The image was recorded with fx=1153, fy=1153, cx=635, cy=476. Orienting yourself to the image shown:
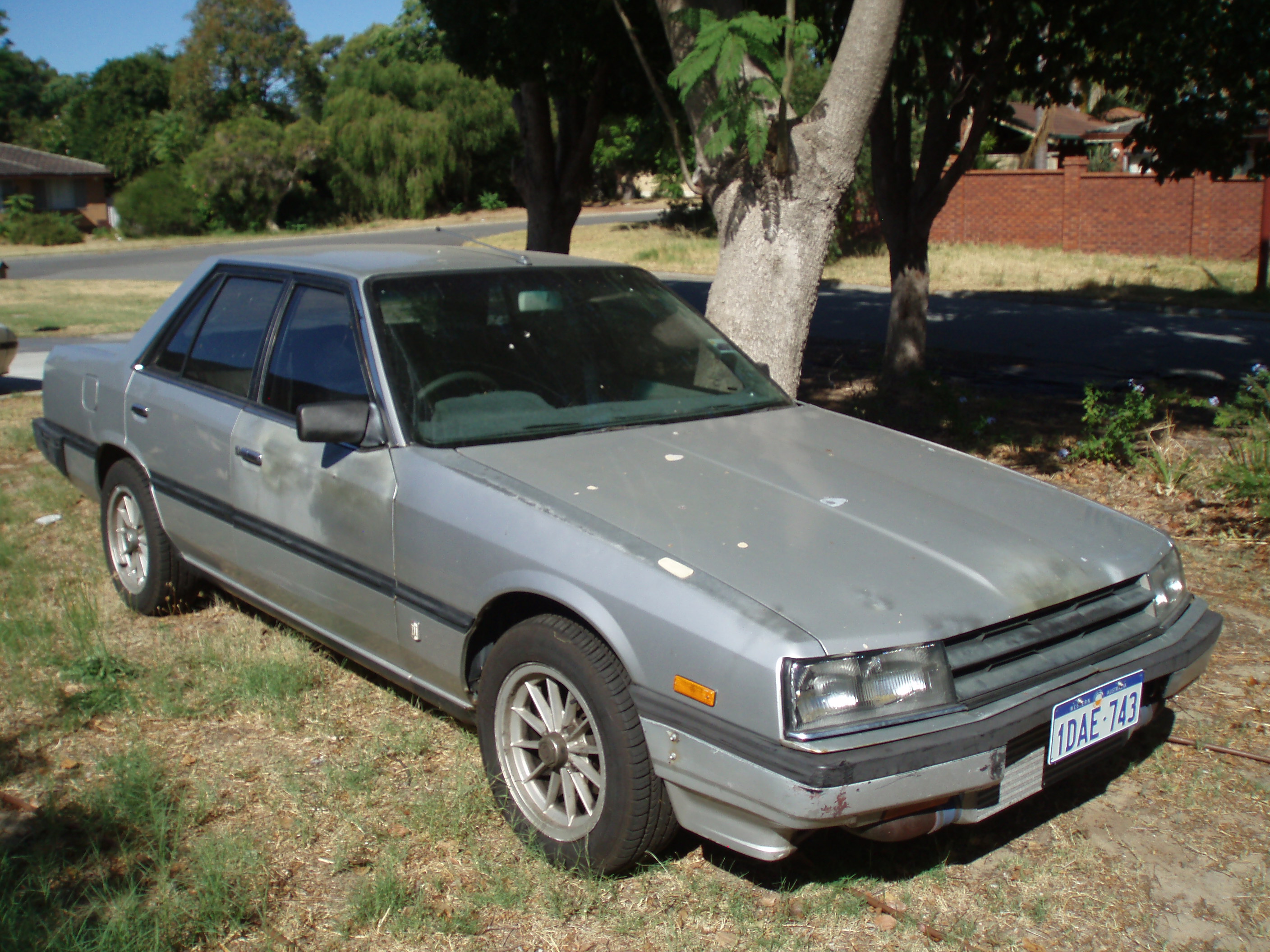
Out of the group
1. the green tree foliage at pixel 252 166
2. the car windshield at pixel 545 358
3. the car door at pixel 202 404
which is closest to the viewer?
the car windshield at pixel 545 358

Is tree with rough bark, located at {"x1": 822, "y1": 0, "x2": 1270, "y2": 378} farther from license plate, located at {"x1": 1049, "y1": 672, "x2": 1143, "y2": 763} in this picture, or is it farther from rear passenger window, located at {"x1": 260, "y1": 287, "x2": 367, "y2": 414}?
license plate, located at {"x1": 1049, "y1": 672, "x2": 1143, "y2": 763}

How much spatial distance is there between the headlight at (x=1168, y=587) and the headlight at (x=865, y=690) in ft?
3.26

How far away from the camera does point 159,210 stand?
149 ft

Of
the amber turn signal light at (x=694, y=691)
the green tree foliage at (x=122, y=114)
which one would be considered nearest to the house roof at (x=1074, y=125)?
the amber turn signal light at (x=694, y=691)

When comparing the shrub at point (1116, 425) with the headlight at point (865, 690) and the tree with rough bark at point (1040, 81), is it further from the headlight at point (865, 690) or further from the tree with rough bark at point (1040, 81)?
the headlight at point (865, 690)

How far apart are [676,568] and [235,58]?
205 feet

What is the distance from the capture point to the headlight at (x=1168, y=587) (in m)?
3.43

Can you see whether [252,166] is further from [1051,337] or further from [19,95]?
[19,95]

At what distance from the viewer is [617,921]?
299 cm

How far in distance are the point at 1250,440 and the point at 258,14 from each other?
203 ft

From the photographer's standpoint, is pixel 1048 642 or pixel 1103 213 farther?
pixel 1103 213

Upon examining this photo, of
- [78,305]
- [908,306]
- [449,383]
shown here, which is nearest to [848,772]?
[449,383]

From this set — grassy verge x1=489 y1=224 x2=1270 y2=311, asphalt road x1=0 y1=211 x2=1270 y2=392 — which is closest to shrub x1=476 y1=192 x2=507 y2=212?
grassy verge x1=489 y1=224 x2=1270 y2=311

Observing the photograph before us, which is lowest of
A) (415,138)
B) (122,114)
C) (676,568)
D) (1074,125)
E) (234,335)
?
(676,568)
